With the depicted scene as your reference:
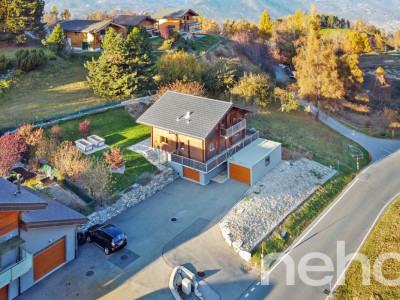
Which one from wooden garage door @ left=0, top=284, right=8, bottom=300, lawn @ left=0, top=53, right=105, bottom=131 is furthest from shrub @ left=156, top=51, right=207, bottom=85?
wooden garage door @ left=0, top=284, right=8, bottom=300

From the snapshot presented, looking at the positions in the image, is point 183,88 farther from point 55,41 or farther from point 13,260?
point 13,260

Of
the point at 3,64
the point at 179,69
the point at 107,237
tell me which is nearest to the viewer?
the point at 107,237

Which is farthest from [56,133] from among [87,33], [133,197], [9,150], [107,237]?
[87,33]

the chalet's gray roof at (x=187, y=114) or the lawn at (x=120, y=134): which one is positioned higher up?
the chalet's gray roof at (x=187, y=114)

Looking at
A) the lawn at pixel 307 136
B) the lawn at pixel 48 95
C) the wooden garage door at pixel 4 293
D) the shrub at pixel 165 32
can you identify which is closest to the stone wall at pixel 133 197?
the wooden garage door at pixel 4 293

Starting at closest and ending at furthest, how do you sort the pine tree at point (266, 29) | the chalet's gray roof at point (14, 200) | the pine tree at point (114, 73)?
→ the chalet's gray roof at point (14, 200) < the pine tree at point (114, 73) < the pine tree at point (266, 29)

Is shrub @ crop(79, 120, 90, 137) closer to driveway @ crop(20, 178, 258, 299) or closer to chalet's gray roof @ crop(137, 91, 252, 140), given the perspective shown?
chalet's gray roof @ crop(137, 91, 252, 140)

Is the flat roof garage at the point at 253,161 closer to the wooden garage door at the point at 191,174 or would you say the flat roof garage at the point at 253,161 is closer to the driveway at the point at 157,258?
the driveway at the point at 157,258
